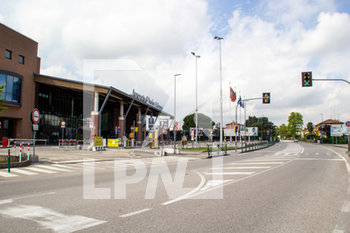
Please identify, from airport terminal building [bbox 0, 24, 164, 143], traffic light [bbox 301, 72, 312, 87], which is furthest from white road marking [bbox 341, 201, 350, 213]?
airport terminal building [bbox 0, 24, 164, 143]

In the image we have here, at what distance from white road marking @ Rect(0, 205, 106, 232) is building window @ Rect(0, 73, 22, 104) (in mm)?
31770

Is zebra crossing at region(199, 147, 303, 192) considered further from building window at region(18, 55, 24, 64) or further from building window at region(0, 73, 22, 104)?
building window at region(18, 55, 24, 64)

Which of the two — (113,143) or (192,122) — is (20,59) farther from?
(192,122)

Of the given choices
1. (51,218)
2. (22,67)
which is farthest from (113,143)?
(51,218)

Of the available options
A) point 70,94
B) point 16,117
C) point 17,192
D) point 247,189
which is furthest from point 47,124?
point 247,189

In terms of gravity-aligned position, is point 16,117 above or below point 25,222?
above

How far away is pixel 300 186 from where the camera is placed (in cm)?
892

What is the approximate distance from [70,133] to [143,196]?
52.0 metres

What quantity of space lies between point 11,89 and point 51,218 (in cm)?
3425

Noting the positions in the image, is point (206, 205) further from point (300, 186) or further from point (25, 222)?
point (300, 186)

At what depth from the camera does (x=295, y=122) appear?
4801 inches

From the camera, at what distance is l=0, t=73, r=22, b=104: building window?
104 ft

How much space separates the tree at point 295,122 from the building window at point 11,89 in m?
119

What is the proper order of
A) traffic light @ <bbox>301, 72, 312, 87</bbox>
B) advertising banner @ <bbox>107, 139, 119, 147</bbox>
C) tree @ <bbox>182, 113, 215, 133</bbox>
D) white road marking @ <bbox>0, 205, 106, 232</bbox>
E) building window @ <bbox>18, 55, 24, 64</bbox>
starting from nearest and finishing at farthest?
white road marking @ <bbox>0, 205, 106, 232</bbox>, traffic light @ <bbox>301, 72, 312, 87</bbox>, building window @ <bbox>18, 55, 24, 64</bbox>, advertising banner @ <bbox>107, 139, 119, 147</bbox>, tree @ <bbox>182, 113, 215, 133</bbox>
